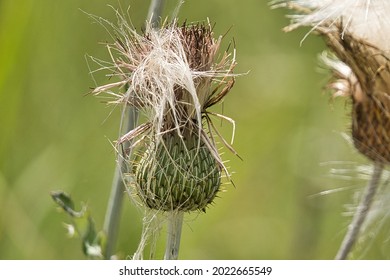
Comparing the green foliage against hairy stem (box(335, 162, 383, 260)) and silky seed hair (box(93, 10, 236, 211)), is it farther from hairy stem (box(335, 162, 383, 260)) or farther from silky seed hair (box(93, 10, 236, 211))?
hairy stem (box(335, 162, 383, 260))

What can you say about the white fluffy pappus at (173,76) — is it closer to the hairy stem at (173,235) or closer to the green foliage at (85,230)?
the hairy stem at (173,235)

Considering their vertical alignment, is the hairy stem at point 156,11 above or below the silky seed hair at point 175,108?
above

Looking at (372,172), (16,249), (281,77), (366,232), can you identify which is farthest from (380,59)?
(281,77)

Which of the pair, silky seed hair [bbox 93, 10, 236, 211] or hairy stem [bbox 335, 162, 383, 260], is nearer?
silky seed hair [bbox 93, 10, 236, 211]

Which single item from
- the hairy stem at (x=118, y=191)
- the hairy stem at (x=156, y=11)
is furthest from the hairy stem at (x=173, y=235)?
the hairy stem at (x=156, y=11)

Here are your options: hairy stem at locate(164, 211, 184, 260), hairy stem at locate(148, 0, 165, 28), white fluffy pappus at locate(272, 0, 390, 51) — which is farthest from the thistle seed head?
hairy stem at locate(164, 211, 184, 260)

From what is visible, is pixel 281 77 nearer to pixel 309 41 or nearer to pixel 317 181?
pixel 309 41
